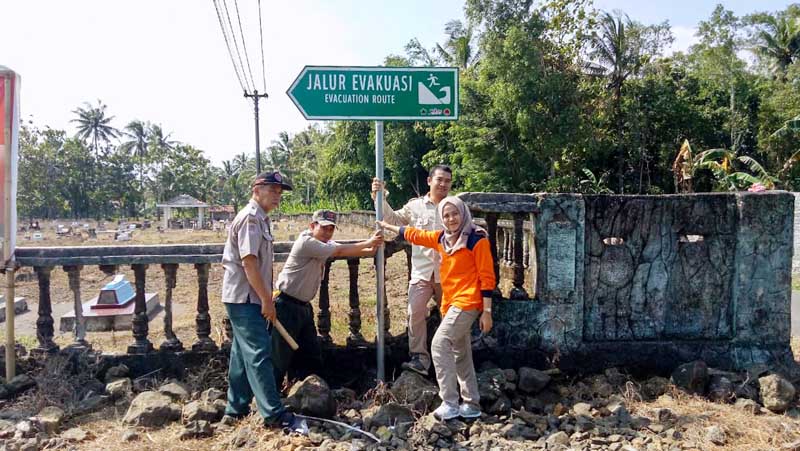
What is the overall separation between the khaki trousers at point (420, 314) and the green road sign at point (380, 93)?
1212mm

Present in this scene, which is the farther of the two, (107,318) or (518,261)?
(107,318)

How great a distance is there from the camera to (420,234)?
146 inches

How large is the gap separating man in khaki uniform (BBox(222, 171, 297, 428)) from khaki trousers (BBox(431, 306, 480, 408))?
96 cm

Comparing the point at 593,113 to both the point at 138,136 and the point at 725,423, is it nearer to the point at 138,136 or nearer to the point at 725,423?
the point at 725,423

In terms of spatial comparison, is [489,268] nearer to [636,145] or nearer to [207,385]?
[207,385]

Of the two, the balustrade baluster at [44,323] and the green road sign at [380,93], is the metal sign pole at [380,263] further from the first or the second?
the balustrade baluster at [44,323]

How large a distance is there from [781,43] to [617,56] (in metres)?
14.3

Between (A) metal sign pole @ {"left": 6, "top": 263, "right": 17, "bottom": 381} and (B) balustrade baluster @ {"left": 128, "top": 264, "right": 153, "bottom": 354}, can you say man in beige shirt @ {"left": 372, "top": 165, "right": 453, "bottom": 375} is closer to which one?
(B) balustrade baluster @ {"left": 128, "top": 264, "right": 153, "bottom": 354}

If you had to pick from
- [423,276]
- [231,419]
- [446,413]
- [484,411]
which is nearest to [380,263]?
[423,276]

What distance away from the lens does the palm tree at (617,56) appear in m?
21.7

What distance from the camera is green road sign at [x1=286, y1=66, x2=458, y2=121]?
3.77 m

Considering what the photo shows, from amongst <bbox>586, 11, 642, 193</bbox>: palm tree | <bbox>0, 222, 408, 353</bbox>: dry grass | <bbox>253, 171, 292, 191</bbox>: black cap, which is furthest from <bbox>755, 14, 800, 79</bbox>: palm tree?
<bbox>253, 171, 292, 191</bbox>: black cap

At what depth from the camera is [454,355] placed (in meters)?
3.53

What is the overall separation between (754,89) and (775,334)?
24.1 m
